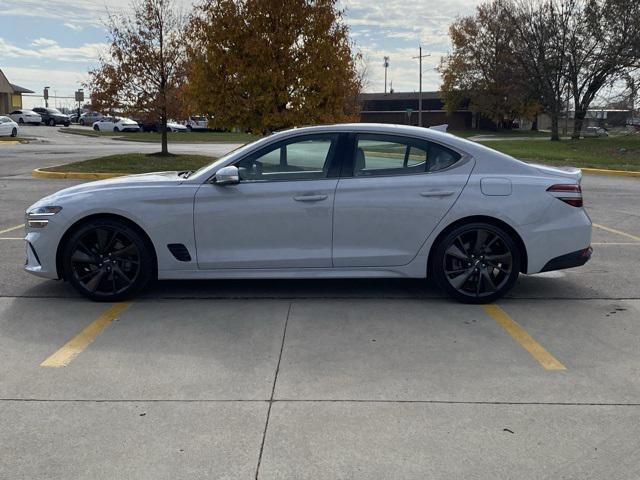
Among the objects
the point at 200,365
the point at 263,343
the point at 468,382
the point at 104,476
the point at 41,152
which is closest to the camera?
the point at 104,476

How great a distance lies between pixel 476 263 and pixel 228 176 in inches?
89.2

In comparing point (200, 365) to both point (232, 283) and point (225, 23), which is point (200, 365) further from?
point (225, 23)

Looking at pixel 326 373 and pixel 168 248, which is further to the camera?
pixel 168 248

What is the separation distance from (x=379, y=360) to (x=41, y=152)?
88.0 feet

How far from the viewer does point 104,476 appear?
3.12 meters

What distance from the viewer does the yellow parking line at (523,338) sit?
4562mm

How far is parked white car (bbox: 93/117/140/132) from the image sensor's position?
54438 millimetres

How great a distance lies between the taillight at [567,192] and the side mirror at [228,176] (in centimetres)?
270

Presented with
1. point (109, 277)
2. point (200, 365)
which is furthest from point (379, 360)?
point (109, 277)

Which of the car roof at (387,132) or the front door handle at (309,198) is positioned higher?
the car roof at (387,132)

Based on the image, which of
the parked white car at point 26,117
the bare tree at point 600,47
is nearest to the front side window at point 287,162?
the bare tree at point 600,47

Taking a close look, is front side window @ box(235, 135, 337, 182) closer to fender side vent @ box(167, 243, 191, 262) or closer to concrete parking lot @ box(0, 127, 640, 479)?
fender side vent @ box(167, 243, 191, 262)

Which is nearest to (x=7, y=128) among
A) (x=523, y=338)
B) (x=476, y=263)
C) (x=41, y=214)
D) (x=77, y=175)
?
(x=77, y=175)

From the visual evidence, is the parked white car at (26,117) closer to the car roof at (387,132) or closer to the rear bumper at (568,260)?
the car roof at (387,132)
